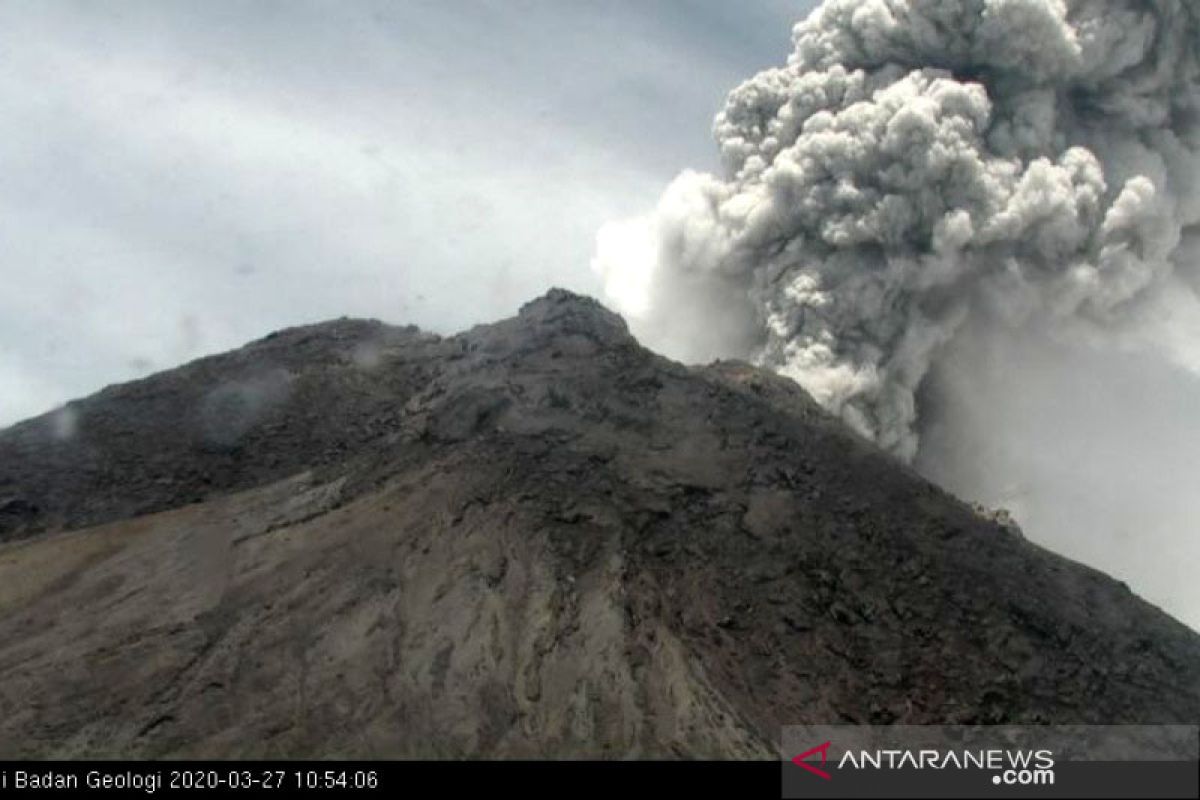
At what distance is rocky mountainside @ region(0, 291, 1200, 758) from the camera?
1872cm

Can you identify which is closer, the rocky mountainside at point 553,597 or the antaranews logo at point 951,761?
the antaranews logo at point 951,761

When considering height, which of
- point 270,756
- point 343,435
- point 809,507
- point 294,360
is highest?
point 294,360

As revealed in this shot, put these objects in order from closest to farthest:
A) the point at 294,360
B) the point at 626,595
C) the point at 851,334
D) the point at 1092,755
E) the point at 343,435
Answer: the point at 1092,755, the point at 626,595, the point at 343,435, the point at 294,360, the point at 851,334

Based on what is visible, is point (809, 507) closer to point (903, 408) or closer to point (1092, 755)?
point (1092, 755)

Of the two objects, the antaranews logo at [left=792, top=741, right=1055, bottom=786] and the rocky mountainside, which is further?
the rocky mountainside

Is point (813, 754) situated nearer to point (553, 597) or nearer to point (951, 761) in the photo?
point (951, 761)

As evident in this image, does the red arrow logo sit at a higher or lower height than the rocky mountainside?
lower

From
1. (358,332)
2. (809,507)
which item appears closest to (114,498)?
(358,332)

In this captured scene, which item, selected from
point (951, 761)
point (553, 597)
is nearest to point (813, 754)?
point (951, 761)

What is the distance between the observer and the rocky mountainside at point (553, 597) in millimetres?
18719

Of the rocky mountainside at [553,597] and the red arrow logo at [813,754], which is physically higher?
the rocky mountainside at [553,597]

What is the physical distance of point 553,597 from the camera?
20906 millimetres

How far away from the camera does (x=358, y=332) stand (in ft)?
121

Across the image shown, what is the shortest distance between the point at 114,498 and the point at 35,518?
5.43ft
